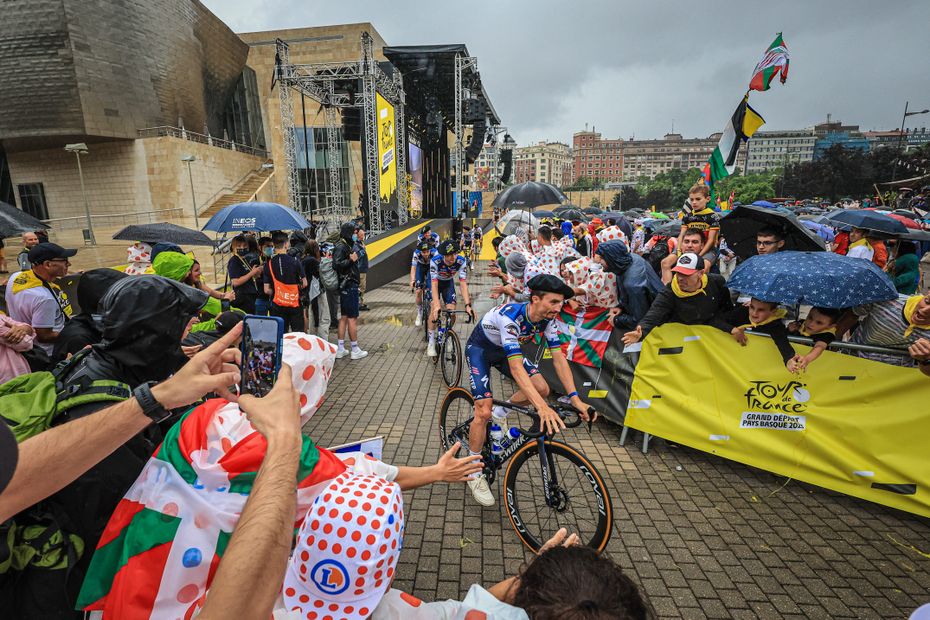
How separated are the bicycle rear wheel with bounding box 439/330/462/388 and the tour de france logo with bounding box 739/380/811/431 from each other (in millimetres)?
3670

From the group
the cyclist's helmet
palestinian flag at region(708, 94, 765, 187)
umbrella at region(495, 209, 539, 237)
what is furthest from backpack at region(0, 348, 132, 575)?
umbrella at region(495, 209, 539, 237)

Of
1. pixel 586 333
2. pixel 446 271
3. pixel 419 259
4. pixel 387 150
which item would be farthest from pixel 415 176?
pixel 586 333

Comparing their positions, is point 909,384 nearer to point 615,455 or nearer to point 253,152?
point 615,455

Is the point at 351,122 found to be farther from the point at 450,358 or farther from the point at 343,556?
the point at 343,556

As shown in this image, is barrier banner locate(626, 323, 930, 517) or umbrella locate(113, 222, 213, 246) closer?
barrier banner locate(626, 323, 930, 517)

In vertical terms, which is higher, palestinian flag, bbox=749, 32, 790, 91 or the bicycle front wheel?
palestinian flag, bbox=749, 32, 790, 91

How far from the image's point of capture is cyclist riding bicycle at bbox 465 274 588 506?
125 inches

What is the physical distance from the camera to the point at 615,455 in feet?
15.0

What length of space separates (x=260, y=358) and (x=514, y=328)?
2300mm

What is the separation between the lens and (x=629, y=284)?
5.00 meters

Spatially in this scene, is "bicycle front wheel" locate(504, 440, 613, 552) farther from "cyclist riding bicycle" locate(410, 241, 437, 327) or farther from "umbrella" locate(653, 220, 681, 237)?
"umbrella" locate(653, 220, 681, 237)

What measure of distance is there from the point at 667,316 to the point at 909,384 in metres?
1.88

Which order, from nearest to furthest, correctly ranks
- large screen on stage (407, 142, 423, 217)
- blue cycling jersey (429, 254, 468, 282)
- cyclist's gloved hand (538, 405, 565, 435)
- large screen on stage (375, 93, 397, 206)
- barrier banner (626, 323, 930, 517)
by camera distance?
cyclist's gloved hand (538, 405, 565, 435) → barrier banner (626, 323, 930, 517) → blue cycling jersey (429, 254, 468, 282) → large screen on stage (375, 93, 397, 206) → large screen on stage (407, 142, 423, 217)

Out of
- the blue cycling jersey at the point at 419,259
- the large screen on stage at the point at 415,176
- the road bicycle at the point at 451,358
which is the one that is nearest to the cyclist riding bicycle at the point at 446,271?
the road bicycle at the point at 451,358
